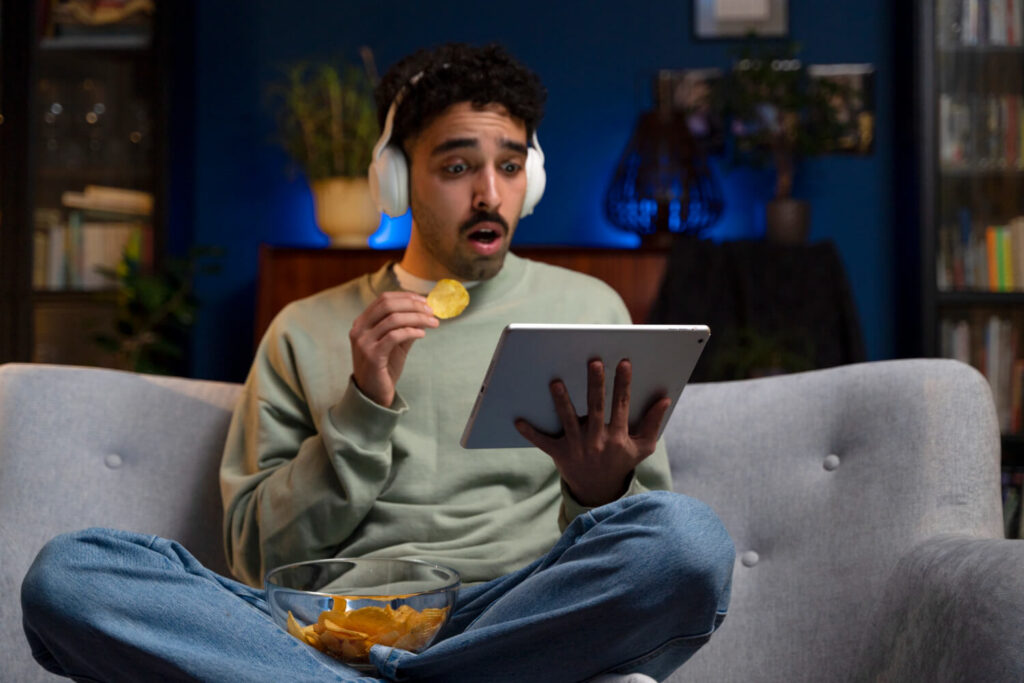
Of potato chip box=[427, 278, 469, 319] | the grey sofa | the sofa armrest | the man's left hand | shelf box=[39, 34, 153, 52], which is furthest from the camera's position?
shelf box=[39, 34, 153, 52]

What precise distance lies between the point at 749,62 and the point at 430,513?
246 centimetres

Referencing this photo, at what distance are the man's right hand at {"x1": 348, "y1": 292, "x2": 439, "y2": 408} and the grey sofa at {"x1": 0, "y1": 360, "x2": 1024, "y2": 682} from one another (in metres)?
0.44

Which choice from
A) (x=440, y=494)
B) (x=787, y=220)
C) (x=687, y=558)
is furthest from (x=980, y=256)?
(x=687, y=558)

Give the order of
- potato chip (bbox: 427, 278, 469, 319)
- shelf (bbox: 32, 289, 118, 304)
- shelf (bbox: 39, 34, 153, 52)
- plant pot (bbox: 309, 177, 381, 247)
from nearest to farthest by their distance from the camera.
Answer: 1. potato chip (bbox: 427, 278, 469, 319)
2. plant pot (bbox: 309, 177, 381, 247)
3. shelf (bbox: 32, 289, 118, 304)
4. shelf (bbox: 39, 34, 153, 52)

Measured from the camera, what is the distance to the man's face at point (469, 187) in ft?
5.40

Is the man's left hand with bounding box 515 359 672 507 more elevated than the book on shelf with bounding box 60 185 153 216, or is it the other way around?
the book on shelf with bounding box 60 185 153 216

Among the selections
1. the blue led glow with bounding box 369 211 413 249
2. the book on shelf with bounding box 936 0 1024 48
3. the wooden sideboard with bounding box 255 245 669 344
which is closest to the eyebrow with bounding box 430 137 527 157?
the wooden sideboard with bounding box 255 245 669 344

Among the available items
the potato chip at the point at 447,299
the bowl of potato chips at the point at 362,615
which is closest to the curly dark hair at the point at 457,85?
the potato chip at the point at 447,299

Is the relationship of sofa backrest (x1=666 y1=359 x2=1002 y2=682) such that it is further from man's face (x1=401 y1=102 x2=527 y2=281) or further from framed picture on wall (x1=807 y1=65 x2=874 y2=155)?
framed picture on wall (x1=807 y1=65 x2=874 y2=155)

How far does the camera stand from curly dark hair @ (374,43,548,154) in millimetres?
1655

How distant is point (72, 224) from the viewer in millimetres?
3568

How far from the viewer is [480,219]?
64.7 inches

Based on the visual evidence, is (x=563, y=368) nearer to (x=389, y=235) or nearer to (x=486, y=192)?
(x=486, y=192)

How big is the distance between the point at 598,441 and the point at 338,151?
7.37 ft
